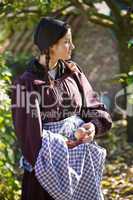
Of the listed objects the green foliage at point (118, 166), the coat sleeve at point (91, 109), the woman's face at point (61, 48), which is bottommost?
the green foliage at point (118, 166)

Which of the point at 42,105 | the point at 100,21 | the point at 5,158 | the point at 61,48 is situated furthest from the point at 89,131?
the point at 100,21

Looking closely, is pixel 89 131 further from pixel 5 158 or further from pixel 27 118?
pixel 5 158

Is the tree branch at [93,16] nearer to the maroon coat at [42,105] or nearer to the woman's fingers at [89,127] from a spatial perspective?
the maroon coat at [42,105]

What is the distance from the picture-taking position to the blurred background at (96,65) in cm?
545

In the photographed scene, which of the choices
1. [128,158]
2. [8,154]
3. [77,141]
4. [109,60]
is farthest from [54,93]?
[109,60]

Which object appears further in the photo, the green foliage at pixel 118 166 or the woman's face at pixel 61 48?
the green foliage at pixel 118 166

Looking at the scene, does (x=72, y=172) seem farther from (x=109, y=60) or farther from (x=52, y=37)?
(x=109, y=60)

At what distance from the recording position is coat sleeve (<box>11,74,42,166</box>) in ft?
12.4

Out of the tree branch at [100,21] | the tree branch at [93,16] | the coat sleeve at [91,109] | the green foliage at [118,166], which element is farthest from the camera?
the tree branch at [100,21]

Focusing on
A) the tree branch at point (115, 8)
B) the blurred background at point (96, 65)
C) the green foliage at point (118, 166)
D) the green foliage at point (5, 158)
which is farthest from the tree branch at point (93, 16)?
the green foliage at point (5, 158)

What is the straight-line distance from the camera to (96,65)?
1070 centimetres

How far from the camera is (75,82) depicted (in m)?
4.08

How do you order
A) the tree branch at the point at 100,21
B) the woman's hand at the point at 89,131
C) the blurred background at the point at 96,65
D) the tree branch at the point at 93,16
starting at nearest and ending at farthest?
the woman's hand at the point at 89,131 < the blurred background at the point at 96,65 < the tree branch at the point at 93,16 < the tree branch at the point at 100,21

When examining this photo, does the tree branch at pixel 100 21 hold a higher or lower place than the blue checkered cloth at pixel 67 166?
higher
